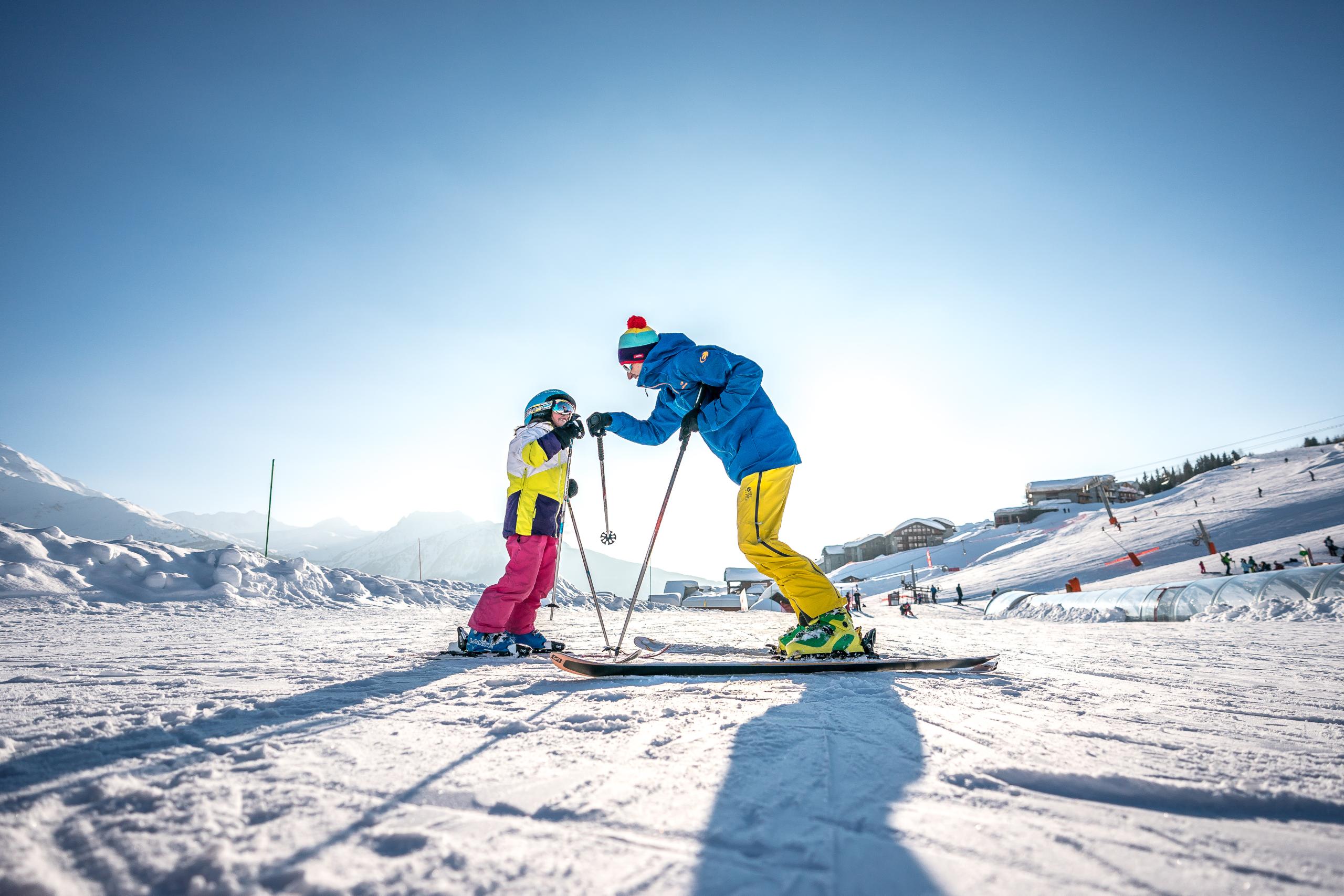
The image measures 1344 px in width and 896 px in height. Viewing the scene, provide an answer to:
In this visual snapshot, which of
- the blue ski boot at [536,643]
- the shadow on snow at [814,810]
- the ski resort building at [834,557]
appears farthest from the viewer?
the ski resort building at [834,557]

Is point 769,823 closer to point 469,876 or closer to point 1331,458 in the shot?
point 469,876

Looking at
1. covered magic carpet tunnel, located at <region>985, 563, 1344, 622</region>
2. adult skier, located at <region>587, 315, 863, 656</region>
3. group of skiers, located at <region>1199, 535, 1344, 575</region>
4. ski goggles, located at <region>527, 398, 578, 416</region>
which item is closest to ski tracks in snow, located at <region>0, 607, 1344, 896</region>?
adult skier, located at <region>587, 315, 863, 656</region>

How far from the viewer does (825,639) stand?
3.39 m

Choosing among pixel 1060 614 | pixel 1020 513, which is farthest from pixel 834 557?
pixel 1060 614

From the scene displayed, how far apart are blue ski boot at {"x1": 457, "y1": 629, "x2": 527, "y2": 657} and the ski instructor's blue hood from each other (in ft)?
6.74

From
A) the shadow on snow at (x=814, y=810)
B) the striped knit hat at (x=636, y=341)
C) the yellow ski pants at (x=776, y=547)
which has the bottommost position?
the shadow on snow at (x=814, y=810)

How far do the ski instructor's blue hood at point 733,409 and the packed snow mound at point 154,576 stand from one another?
8808mm

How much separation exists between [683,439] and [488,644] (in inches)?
81.7

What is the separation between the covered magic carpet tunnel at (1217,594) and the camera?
7.54m

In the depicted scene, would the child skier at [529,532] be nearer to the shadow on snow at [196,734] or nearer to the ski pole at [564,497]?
the ski pole at [564,497]

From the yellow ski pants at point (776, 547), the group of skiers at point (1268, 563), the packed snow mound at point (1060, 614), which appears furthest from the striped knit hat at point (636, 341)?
the group of skiers at point (1268, 563)

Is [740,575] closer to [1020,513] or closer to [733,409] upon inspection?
[1020,513]

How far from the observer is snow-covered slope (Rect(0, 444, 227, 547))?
9538 centimetres

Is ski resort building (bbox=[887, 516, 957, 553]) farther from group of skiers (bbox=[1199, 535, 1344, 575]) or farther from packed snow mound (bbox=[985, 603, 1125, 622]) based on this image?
packed snow mound (bbox=[985, 603, 1125, 622])
